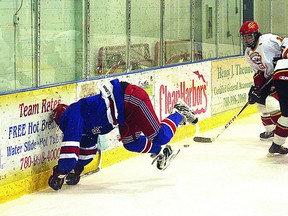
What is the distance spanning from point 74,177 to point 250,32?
213 centimetres

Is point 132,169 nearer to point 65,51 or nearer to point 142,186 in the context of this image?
point 142,186

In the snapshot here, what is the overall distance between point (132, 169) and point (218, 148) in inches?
47.6

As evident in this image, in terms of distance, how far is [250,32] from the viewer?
21.8 feet

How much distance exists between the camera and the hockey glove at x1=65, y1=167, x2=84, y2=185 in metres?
5.37

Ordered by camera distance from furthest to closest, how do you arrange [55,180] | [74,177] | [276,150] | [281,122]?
1. [276,150]
2. [281,122]
3. [74,177]
4. [55,180]

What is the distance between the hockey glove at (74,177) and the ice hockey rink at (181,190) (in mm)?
41

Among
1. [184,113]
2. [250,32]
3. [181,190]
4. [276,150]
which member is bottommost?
[181,190]

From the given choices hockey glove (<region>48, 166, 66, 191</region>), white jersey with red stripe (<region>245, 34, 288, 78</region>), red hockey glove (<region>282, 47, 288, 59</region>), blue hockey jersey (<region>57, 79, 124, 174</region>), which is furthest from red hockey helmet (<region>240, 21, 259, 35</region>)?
hockey glove (<region>48, 166, 66, 191</region>)

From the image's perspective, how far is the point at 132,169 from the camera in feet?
19.5

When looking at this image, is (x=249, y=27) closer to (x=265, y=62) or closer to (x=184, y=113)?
(x=265, y=62)

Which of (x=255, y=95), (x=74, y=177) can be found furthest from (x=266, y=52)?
(x=74, y=177)

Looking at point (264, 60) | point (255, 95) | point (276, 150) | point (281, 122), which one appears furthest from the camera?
point (255, 95)

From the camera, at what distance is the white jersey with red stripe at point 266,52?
21.8ft

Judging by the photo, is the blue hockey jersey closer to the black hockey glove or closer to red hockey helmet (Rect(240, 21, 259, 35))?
red hockey helmet (Rect(240, 21, 259, 35))
